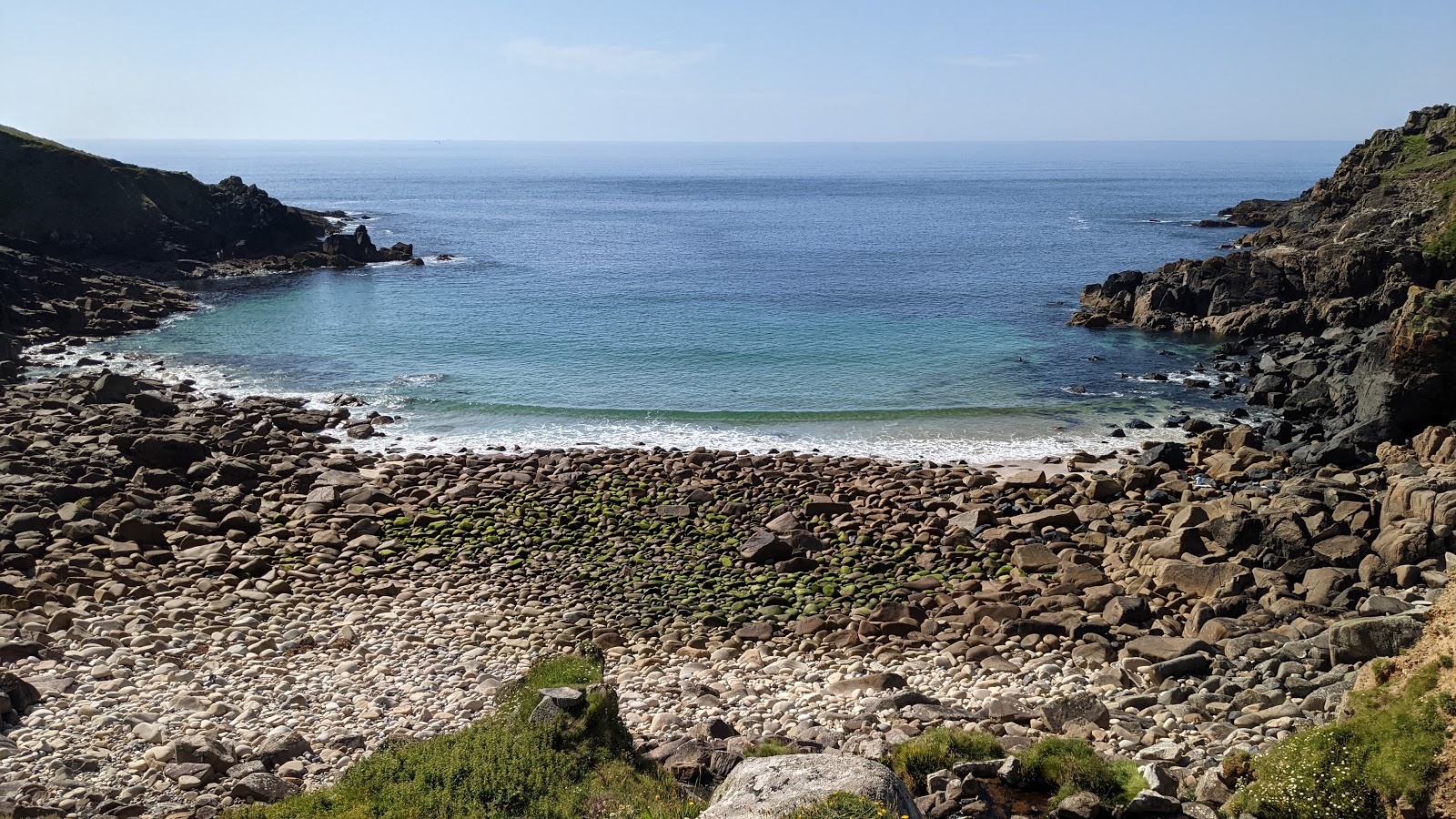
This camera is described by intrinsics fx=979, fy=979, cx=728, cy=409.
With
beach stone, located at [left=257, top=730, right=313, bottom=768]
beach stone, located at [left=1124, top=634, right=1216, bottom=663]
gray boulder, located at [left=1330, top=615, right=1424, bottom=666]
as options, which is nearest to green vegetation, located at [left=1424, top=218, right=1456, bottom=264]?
beach stone, located at [left=1124, top=634, right=1216, bottom=663]

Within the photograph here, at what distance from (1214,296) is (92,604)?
54.3 meters

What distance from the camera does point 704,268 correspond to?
78250mm

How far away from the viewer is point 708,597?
2177cm

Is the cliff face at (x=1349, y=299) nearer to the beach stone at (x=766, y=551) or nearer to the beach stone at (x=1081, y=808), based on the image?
the beach stone at (x=766, y=551)

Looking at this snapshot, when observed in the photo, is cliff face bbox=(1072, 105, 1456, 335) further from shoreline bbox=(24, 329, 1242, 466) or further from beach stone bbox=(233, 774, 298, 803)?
beach stone bbox=(233, 774, 298, 803)

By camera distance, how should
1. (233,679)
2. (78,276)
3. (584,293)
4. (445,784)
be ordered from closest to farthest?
(445,784), (233,679), (78,276), (584,293)

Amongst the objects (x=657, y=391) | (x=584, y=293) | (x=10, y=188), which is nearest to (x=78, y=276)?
(x=10, y=188)

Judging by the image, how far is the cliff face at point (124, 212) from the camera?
2751 inches

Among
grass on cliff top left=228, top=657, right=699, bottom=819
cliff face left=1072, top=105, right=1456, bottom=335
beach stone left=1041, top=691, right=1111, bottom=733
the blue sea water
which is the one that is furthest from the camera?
cliff face left=1072, top=105, right=1456, bottom=335

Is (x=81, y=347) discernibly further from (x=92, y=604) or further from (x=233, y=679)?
(x=233, y=679)

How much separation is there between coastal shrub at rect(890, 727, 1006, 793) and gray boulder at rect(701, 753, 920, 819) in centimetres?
266

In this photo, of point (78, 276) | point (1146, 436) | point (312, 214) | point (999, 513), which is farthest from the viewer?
point (312, 214)

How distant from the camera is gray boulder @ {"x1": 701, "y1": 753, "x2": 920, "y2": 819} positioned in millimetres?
9820

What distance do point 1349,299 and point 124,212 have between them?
81.4m
